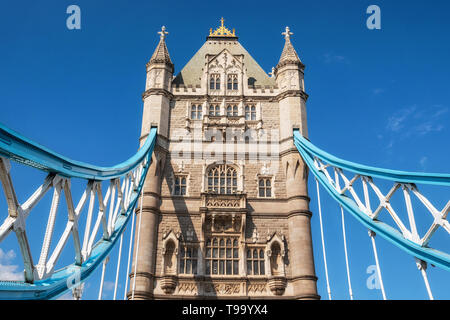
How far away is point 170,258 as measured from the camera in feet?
57.5

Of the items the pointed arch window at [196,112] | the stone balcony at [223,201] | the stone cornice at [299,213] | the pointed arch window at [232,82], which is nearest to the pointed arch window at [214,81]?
the pointed arch window at [232,82]

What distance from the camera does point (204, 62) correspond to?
24.1 metres

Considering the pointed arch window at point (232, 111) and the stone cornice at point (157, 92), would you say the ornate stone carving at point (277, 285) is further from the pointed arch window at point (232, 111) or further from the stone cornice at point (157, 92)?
the stone cornice at point (157, 92)

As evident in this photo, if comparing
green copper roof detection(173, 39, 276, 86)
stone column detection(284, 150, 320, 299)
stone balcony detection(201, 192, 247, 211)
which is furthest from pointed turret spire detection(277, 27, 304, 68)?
stone balcony detection(201, 192, 247, 211)

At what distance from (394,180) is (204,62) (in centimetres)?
1658

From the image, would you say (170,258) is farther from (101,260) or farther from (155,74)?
(155,74)

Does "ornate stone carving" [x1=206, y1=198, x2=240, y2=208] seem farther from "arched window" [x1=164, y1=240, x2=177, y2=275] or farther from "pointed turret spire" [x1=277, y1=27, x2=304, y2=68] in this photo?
"pointed turret spire" [x1=277, y1=27, x2=304, y2=68]

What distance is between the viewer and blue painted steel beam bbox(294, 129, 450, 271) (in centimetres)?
862

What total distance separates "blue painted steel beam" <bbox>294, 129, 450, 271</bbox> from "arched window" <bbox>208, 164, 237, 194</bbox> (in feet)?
14.6

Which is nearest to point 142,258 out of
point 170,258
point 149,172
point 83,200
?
point 170,258

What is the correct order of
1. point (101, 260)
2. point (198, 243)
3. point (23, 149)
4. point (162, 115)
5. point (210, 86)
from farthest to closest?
1. point (210, 86)
2. point (162, 115)
3. point (198, 243)
4. point (101, 260)
5. point (23, 149)

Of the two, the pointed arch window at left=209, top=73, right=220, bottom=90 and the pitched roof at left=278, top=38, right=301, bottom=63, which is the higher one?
the pitched roof at left=278, top=38, right=301, bottom=63

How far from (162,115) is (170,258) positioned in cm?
728

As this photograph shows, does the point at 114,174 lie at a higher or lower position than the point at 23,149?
higher
